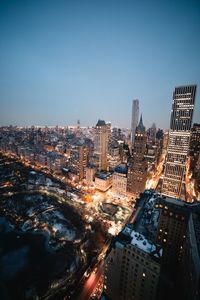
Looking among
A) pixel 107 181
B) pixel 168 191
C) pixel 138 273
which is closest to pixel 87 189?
pixel 107 181

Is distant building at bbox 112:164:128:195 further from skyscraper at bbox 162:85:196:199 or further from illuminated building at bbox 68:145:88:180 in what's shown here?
illuminated building at bbox 68:145:88:180

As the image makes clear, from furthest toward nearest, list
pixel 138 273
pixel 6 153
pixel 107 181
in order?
pixel 6 153
pixel 107 181
pixel 138 273

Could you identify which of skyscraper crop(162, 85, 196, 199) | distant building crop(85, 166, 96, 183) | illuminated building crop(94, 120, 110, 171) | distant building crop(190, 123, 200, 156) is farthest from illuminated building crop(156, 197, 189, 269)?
distant building crop(190, 123, 200, 156)

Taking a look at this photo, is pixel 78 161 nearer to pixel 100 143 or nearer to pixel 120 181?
pixel 100 143

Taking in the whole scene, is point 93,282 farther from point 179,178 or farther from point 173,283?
point 179,178

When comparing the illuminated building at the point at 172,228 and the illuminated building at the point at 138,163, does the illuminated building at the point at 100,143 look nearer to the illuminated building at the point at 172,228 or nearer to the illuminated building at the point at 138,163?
the illuminated building at the point at 138,163

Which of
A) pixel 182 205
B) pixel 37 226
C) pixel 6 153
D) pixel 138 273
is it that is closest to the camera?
pixel 138 273
